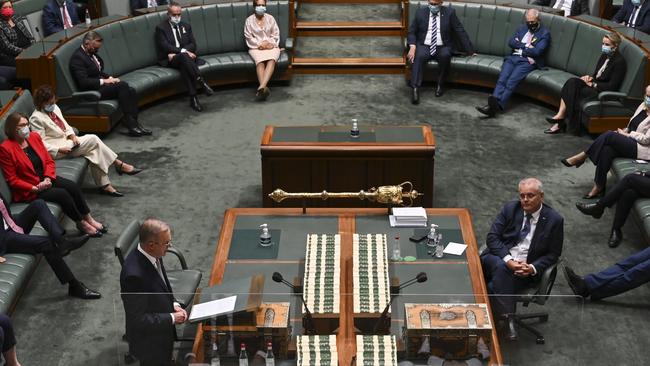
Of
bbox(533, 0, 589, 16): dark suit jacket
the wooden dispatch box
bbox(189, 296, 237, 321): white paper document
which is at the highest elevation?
bbox(189, 296, 237, 321): white paper document

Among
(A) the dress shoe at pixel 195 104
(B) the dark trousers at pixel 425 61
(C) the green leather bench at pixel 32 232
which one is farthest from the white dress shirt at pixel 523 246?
(A) the dress shoe at pixel 195 104

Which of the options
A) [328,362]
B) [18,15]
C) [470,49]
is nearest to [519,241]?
[328,362]

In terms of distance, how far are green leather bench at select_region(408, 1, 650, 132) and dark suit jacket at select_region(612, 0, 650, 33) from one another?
3.65ft

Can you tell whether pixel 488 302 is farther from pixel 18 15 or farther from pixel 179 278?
pixel 18 15

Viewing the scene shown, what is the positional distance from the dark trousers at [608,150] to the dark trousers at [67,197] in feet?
15.3

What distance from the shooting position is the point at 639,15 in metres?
10.6

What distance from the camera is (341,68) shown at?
11.4 meters

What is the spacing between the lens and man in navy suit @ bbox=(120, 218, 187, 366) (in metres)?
4.18

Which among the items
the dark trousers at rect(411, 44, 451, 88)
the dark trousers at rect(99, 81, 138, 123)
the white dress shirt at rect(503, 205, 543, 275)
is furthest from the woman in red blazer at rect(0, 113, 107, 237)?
the dark trousers at rect(411, 44, 451, 88)

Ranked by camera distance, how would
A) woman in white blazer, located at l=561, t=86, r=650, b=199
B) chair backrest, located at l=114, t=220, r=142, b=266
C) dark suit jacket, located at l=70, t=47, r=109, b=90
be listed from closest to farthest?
chair backrest, located at l=114, t=220, r=142, b=266
woman in white blazer, located at l=561, t=86, r=650, b=199
dark suit jacket, located at l=70, t=47, r=109, b=90

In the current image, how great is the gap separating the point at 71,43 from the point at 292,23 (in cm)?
312

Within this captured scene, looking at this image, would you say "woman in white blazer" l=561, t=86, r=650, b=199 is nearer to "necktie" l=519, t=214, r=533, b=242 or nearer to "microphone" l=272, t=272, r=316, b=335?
"necktie" l=519, t=214, r=533, b=242

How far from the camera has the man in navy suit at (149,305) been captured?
4180 millimetres

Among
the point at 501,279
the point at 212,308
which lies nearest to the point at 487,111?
the point at 501,279
